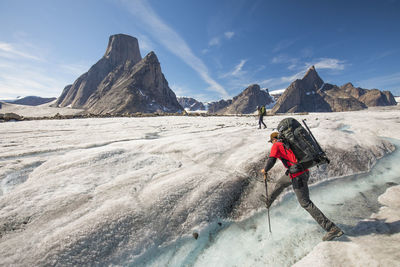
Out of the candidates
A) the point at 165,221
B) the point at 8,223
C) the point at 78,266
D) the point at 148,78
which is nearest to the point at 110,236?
the point at 78,266

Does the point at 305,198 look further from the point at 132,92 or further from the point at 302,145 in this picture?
the point at 132,92

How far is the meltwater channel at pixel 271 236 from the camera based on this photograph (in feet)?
11.3

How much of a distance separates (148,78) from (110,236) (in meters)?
180

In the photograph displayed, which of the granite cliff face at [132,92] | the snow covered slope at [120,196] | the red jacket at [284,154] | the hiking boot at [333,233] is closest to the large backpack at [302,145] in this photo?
the red jacket at [284,154]

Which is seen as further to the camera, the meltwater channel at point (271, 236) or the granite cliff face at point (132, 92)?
the granite cliff face at point (132, 92)

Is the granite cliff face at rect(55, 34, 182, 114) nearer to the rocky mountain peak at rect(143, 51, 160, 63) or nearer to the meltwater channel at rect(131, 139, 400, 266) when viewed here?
the rocky mountain peak at rect(143, 51, 160, 63)

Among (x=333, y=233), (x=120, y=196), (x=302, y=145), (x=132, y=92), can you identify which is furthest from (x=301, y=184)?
(x=132, y=92)

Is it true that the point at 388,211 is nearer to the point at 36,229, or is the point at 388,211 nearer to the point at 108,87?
the point at 36,229

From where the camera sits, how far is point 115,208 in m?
4.10

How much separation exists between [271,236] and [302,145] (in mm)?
2294

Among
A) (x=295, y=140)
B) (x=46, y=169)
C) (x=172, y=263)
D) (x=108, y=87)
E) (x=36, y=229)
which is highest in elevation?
(x=108, y=87)

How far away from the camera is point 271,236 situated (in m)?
3.96

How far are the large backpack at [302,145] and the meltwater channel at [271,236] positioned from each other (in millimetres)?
1674

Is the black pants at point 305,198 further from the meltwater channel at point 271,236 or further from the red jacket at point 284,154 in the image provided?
the meltwater channel at point 271,236
